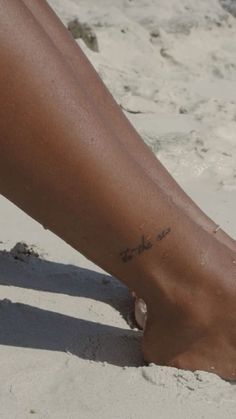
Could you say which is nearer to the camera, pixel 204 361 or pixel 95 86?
pixel 204 361

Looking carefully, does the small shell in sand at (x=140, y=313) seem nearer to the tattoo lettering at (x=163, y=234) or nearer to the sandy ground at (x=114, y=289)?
the sandy ground at (x=114, y=289)

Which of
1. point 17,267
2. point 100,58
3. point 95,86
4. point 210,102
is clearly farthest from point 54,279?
point 100,58

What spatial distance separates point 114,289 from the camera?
186 centimetres

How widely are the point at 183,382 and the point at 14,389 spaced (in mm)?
262

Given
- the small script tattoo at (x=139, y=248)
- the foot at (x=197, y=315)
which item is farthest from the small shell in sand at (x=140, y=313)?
the small script tattoo at (x=139, y=248)

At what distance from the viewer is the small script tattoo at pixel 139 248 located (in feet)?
4.51

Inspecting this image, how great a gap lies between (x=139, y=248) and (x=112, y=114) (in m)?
0.38

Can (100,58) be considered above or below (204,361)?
below

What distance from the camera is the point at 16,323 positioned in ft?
5.32

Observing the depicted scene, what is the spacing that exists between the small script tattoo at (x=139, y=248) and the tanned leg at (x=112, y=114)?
0.26m

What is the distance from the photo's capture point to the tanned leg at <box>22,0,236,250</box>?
5.42 ft

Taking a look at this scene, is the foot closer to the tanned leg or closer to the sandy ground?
the sandy ground

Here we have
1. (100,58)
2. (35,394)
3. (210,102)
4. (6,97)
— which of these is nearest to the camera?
(6,97)

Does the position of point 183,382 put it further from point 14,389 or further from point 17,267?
point 17,267
